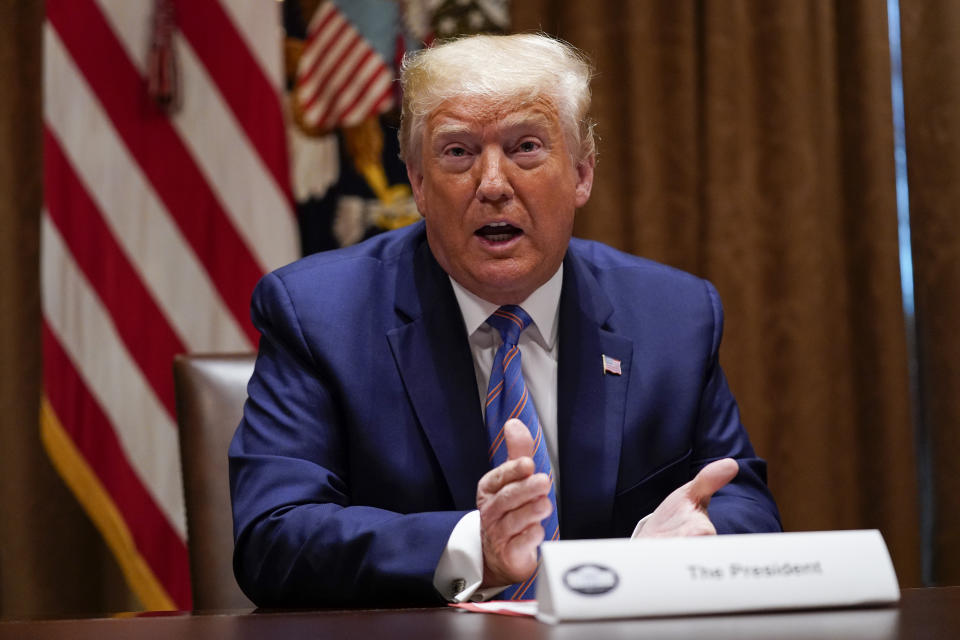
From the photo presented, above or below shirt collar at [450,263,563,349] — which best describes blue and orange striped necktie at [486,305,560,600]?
below

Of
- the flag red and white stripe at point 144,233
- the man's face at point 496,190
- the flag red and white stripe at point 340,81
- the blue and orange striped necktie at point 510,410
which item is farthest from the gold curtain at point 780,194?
the blue and orange striped necktie at point 510,410

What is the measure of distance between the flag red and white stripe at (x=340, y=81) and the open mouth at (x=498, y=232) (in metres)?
1.34

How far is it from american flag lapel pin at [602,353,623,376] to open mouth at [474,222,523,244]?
27 centimetres

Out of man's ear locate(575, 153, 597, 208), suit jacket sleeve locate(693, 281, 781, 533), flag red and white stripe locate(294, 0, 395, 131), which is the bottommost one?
suit jacket sleeve locate(693, 281, 781, 533)

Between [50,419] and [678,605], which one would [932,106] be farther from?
[50,419]

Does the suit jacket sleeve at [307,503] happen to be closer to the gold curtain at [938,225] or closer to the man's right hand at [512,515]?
Answer: the man's right hand at [512,515]

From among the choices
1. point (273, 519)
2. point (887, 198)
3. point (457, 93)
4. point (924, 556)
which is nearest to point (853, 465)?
point (924, 556)

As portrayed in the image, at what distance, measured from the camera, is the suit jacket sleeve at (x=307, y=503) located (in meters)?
1.34

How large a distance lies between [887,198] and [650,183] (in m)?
0.66

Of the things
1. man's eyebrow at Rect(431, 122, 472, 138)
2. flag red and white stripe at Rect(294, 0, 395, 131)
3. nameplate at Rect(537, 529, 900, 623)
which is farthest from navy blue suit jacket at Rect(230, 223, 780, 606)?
flag red and white stripe at Rect(294, 0, 395, 131)

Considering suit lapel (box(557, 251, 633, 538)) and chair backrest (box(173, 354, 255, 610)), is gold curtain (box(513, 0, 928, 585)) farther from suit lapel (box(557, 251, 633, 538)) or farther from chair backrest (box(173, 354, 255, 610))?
chair backrest (box(173, 354, 255, 610))

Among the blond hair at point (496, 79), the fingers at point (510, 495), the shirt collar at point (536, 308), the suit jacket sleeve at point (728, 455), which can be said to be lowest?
the suit jacket sleeve at point (728, 455)

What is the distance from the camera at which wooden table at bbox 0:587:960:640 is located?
90 centimetres

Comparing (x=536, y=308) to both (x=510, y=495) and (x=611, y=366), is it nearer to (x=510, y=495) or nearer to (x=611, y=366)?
(x=611, y=366)
